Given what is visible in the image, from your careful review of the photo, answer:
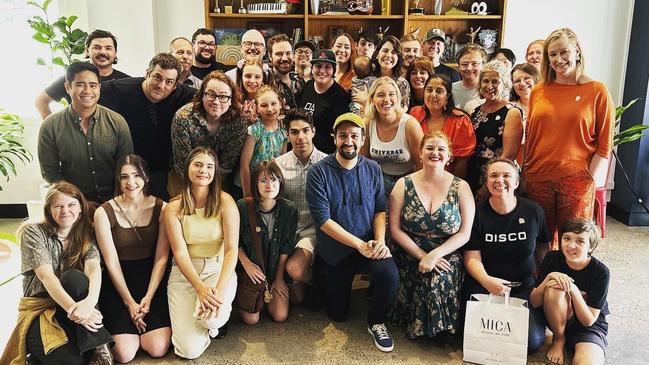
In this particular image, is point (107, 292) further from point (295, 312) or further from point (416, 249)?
point (416, 249)

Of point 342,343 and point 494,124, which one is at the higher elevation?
point 494,124

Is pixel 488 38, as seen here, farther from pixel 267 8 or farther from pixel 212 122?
pixel 212 122

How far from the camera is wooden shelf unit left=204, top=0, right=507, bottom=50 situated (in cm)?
469

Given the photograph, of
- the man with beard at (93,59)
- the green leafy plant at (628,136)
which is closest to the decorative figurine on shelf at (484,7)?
the green leafy plant at (628,136)

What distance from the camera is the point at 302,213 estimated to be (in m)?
2.91

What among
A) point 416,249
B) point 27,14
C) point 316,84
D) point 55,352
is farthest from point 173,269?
point 27,14

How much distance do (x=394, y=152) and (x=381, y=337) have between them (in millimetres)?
998

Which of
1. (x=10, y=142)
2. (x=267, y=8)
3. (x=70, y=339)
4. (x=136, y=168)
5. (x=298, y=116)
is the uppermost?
(x=267, y=8)

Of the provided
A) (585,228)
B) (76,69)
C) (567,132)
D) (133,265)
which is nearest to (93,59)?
(76,69)

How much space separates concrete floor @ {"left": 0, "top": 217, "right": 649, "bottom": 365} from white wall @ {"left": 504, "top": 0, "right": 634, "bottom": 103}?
8.07ft

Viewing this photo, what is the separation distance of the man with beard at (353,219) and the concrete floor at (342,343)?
0.12 m

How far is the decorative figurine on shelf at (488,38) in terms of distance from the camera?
480 centimetres

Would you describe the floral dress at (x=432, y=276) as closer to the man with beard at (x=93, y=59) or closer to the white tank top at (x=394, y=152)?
the white tank top at (x=394, y=152)

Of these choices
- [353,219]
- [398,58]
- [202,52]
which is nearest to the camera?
[353,219]
